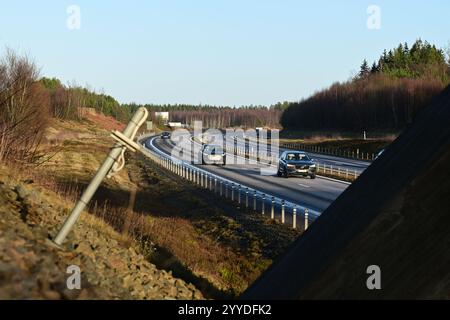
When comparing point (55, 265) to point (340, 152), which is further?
point (340, 152)

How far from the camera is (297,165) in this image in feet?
137

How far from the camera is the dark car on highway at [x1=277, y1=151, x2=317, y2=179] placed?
4156cm

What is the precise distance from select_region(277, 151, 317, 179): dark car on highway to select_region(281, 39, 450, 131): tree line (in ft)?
209

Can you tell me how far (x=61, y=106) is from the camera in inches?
3585

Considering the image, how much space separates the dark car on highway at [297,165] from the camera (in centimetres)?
4156

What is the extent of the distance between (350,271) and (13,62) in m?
28.7

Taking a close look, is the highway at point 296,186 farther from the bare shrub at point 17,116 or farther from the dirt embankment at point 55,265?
the dirt embankment at point 55,265

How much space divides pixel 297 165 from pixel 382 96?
86152 millimetres

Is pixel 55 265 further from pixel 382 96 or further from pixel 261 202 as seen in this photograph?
pixel 382 96

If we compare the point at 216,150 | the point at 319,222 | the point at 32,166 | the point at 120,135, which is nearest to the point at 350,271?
the point at 319,222

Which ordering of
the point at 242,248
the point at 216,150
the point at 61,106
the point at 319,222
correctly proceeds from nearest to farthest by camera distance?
the point at 319,222, the point at 242,248, the point at 216,150, the point at 61,106

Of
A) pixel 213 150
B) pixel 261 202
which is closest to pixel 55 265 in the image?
pixel 261 202

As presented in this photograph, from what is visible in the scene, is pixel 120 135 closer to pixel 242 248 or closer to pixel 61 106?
pixel 242 248

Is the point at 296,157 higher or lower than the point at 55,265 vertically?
lower
